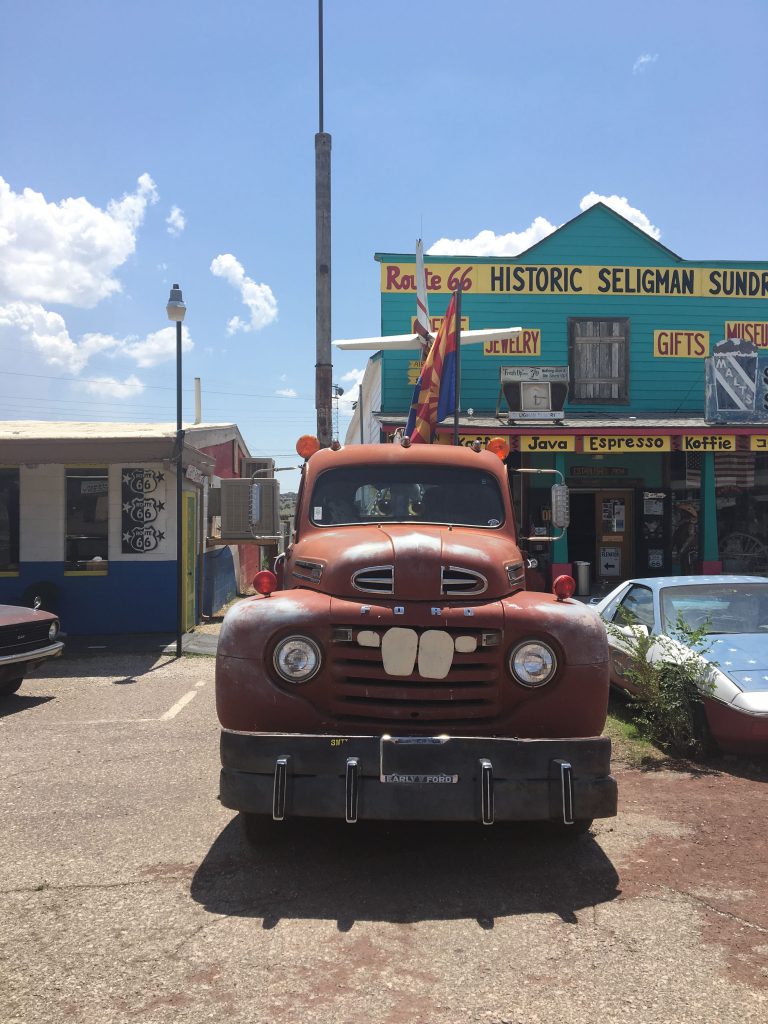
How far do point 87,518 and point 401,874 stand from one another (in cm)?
958

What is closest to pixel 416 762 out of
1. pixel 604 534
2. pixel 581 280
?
pixel 604 534

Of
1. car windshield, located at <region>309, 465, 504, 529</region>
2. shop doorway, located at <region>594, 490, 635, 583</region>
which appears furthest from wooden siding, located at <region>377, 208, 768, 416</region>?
car windshield, located at <region>309, 465, 504, 529</region>

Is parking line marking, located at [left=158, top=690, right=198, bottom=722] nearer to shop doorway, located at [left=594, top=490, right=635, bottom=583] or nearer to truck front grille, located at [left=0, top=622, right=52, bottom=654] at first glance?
truck front grille, located at [left=0, top=622, right=52, bottom=654]

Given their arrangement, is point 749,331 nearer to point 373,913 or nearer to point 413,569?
point 413,569

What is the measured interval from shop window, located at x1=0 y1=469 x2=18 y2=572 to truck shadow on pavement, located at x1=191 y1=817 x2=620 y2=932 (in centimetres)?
895

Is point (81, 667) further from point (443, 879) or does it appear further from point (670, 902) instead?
point (670, 902)

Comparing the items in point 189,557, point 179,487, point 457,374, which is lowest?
point 189,557

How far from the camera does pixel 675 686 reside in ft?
20.4

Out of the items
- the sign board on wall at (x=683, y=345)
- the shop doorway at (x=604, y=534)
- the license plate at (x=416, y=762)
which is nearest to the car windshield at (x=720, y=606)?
the license plate at (x=416, y=762)

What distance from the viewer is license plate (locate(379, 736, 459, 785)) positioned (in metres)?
3.80

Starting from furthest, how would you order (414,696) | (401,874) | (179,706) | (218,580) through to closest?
(218,580)
(179,706)
(401,874)
(414,696)

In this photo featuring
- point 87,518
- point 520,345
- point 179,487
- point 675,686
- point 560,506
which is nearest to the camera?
point 560,506

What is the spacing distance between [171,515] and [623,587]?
695cm

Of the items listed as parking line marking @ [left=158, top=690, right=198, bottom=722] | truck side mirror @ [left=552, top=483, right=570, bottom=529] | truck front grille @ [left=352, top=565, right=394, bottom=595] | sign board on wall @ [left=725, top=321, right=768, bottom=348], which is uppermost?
sign board on wall @ [left=725, top=321, right=768, bottom=348]
